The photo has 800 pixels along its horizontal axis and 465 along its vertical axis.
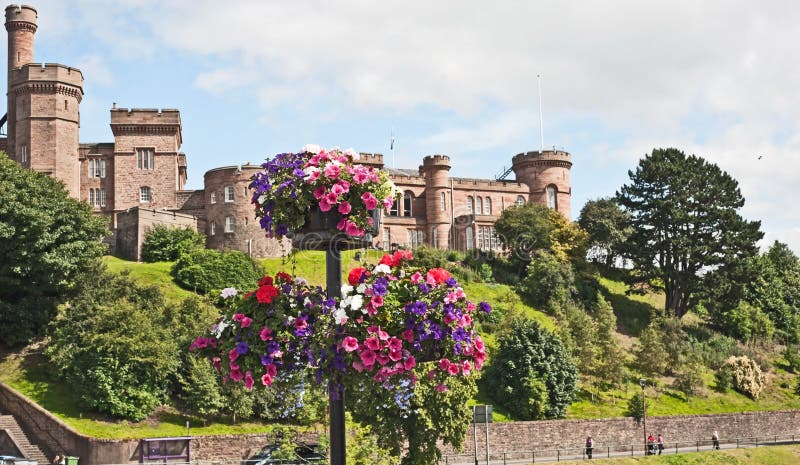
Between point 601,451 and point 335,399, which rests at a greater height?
point 335,399

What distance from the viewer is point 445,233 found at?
77.9 meters

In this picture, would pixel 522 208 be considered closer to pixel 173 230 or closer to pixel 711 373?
pixel 711 373

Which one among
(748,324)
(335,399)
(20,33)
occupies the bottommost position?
(335,399)

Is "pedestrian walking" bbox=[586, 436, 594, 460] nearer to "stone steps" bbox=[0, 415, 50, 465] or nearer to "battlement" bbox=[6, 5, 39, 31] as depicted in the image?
"stone steps" bbox=[0, 415, 50, 465]

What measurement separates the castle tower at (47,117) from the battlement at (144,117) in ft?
10.4

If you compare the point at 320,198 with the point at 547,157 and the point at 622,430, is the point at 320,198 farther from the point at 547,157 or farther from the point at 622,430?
the point at 547,157

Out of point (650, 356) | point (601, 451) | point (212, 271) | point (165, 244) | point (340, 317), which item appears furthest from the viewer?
point (165, 244)

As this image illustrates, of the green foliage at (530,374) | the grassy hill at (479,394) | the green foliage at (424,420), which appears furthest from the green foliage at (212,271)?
the green foliage at (424,420)

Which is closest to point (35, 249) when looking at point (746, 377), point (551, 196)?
point (746, 377)

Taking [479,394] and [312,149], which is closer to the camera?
[312,149]

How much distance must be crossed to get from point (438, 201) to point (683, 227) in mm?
20931

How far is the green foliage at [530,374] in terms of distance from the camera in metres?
43.2

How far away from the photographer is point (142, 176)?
A: 67938 millimetres

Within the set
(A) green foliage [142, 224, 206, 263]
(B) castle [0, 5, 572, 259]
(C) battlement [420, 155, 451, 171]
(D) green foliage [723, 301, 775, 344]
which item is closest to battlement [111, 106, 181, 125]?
(B) castle [0, 5, 572, 259]
